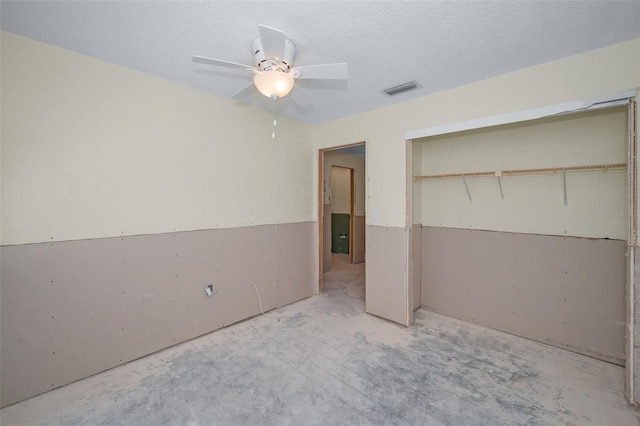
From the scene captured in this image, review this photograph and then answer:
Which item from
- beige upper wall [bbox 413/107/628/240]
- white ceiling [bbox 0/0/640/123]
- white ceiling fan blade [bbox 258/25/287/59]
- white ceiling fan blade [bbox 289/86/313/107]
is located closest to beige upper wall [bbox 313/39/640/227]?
white ceiling [bbox 0/0/640/123]

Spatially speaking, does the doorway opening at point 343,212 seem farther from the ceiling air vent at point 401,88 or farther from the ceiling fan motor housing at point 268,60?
the ceiling fan motor housing at point 268,60

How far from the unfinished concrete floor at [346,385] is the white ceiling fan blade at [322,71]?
2.19 meters

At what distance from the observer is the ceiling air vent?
8.25 feet

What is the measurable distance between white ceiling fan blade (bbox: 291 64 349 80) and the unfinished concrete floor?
2.19 metres

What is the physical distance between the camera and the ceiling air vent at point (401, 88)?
8.25 ft

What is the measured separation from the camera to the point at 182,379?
2062 millimetres

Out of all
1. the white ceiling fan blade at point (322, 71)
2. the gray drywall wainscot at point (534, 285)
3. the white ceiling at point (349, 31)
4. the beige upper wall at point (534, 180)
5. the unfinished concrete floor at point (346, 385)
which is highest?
the white ceiling at point (349, 31)

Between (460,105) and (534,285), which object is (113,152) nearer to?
(460,105)

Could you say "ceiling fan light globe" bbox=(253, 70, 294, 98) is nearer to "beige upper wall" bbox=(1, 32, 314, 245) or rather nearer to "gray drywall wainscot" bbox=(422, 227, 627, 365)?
"beige upper wall" bbox=(1, 32, 314, 245)

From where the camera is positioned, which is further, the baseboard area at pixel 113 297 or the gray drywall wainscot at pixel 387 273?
the gray drywall wainscot at pixel 387 273

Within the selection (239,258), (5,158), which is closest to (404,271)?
(239,258)

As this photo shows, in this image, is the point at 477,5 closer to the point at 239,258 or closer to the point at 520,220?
the point at 520,220

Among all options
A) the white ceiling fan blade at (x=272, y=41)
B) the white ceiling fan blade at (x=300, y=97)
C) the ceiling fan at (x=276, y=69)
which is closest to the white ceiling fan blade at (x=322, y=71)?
the ceiling fan at (x=276, y=69)

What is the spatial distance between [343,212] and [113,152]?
4864 mm
